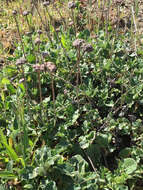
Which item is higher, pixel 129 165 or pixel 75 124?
pixel 75 124

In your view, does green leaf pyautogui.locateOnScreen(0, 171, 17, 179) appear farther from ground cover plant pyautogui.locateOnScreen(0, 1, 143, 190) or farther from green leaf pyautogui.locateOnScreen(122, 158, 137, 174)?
green leaf pyautogui.locateOnScreen(122, 158, 137, 174)

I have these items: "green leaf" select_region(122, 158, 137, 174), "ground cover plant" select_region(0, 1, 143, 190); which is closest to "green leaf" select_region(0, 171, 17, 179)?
"ground cover plant" select_region(0, 1, 143, 190)

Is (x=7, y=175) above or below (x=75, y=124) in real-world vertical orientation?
below

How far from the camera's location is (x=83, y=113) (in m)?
2.50

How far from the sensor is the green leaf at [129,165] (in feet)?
6.31

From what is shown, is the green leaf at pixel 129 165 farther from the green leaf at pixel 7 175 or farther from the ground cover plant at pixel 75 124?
the green leaf at pixel 7 175

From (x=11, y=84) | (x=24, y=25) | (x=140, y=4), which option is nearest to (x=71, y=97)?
(x=11, y=84)

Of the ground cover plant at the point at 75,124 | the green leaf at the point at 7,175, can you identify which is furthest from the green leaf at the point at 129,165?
the green leaf at the point at 7,175

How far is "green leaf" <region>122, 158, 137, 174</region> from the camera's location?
6.31 feet

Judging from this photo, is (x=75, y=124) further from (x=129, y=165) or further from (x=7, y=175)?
(x=7, y=175)

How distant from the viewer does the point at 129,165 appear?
6.43ft

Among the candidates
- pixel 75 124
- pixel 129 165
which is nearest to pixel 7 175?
pixel 75 124

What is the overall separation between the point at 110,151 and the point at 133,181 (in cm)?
29

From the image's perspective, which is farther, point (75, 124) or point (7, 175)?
point (75, 124)
